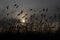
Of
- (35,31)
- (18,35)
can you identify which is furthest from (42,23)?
(18,35)

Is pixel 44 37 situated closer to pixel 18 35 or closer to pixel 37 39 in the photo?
pixel 37 39

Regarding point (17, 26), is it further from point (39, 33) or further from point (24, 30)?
point (39, 33)

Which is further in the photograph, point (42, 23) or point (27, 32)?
point (27, 32)

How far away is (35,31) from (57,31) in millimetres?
1676

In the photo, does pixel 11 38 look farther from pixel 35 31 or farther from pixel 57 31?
pixel 57 31

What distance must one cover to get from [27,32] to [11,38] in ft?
4.45

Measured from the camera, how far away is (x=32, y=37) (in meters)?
16.2

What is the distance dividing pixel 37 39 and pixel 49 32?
42.1 inches

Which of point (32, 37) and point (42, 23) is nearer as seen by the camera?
point (42, 23)

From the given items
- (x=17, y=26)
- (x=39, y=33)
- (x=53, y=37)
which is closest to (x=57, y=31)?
(x=53, y=37)

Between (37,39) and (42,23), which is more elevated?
(42,23)

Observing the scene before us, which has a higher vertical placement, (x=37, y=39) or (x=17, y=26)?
(x=17, y=26)

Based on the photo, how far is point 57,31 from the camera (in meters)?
15.6

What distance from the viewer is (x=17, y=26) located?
15.2 metres
